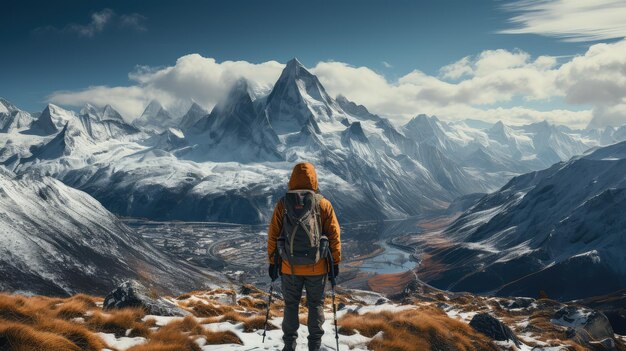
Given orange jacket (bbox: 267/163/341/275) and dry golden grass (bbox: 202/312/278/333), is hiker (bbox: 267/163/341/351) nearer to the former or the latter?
orange jacket (bbox: 267/163/341/275)

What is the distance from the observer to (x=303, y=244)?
1449 centimetres

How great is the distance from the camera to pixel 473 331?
78.3ft

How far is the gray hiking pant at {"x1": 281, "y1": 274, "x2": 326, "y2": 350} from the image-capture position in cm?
1491

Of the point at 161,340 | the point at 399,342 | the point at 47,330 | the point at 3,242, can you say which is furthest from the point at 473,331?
the point at 3,242

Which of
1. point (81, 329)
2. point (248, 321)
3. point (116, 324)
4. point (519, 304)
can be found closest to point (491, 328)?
point (248, 321)

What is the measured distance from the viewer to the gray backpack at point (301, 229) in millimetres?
14422

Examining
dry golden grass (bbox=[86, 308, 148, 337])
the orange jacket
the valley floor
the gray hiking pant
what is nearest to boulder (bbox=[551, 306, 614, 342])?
the valley floor

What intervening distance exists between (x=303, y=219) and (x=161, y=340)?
21.4 ft

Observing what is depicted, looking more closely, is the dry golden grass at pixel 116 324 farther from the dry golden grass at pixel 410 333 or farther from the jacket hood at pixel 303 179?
the dry golden grass at pixel 410 333

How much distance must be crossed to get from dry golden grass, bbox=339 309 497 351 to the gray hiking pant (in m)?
3.50

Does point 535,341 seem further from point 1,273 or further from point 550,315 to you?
point 1,273

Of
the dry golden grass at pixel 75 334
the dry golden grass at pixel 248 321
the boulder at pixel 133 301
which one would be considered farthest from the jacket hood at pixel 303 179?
the boulder at pixel 133 301

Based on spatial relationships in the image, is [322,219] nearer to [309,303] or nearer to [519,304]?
[309,303]

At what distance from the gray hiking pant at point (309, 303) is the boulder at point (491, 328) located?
46.7 ft
